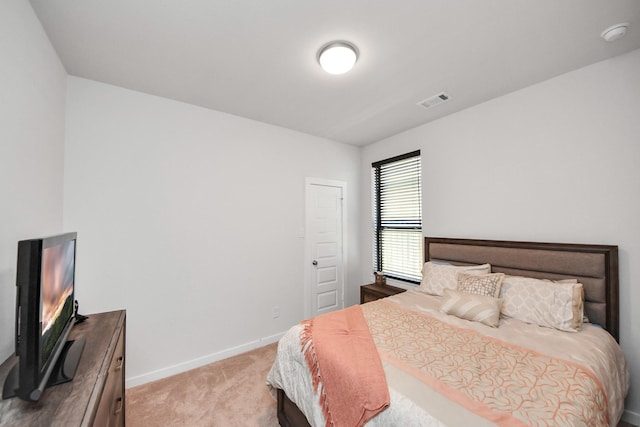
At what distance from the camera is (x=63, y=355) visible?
1230mm

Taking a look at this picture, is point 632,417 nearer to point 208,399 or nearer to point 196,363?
point 208,399

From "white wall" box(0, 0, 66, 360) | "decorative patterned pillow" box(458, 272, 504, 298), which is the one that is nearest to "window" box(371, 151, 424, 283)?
"decorative patterned pillow" box(458, 272, 504, 298)

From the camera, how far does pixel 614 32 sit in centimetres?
167

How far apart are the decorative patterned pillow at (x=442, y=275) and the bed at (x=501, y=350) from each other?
0.03 meters

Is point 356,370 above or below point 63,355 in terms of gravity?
below

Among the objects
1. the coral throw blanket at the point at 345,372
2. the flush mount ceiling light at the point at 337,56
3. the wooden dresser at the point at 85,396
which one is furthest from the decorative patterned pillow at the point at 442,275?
the wooden dresser at the point at 85,396

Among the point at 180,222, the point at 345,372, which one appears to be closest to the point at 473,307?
the point at 345,372

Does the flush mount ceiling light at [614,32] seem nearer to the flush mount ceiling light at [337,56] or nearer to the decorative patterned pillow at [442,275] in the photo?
the flush mount ceiling light at [337,56]

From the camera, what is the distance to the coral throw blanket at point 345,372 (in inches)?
47.2

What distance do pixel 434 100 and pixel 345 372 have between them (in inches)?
104

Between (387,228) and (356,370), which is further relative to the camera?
(387,228)

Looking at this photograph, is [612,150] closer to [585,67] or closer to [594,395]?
[585,67]

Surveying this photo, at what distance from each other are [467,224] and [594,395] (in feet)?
5.95

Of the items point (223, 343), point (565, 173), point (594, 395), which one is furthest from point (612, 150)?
point (223, 343)
